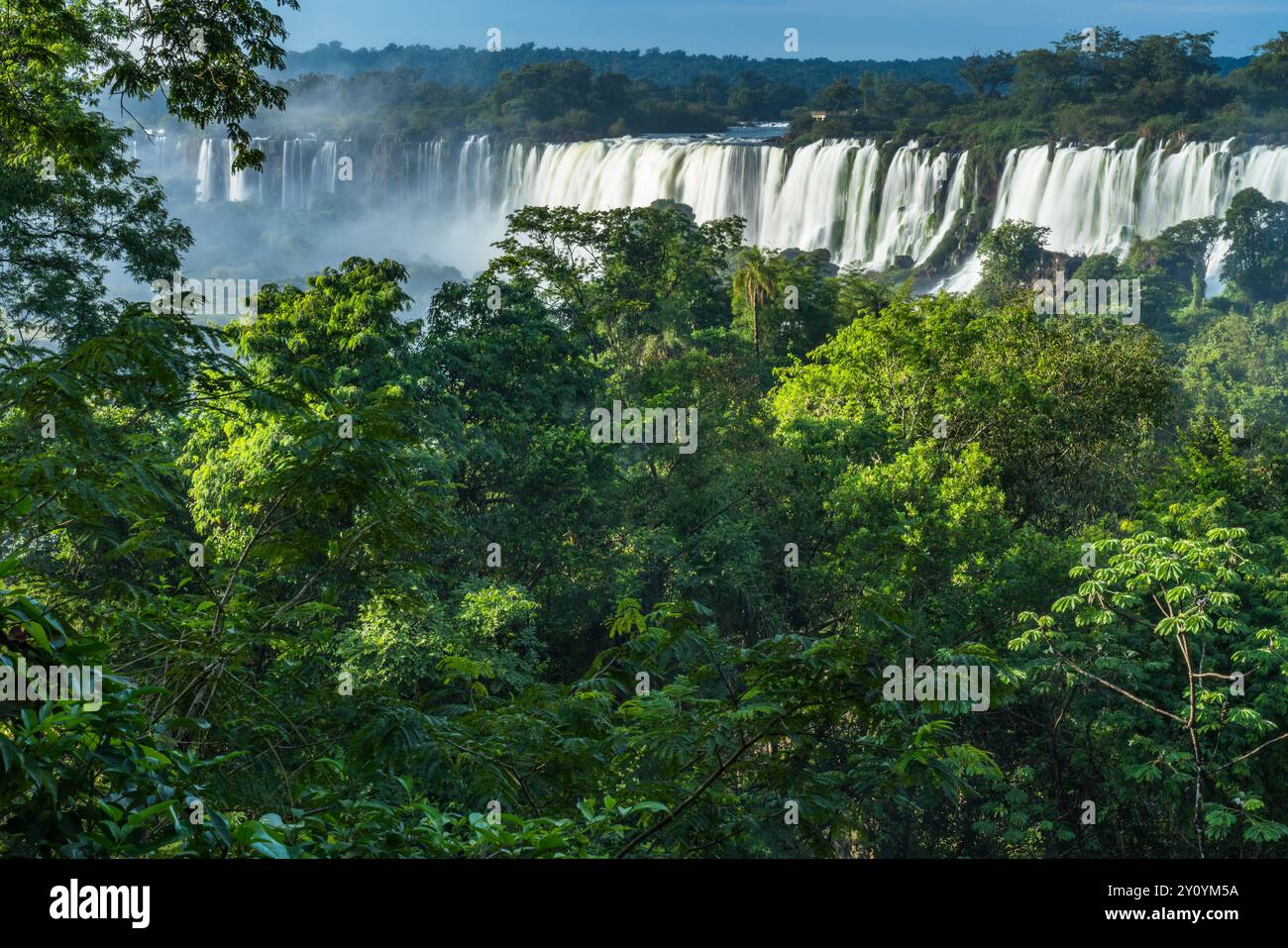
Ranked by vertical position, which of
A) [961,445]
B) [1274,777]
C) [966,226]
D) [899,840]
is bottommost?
[899,840]

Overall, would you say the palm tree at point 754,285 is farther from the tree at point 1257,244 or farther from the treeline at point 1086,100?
the treeline at point 1086,100

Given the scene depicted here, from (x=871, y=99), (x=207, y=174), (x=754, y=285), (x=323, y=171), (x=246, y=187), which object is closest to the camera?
(x=754, y=285)

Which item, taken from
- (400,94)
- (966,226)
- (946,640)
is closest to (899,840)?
(946,640)

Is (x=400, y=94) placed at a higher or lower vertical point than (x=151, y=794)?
higher

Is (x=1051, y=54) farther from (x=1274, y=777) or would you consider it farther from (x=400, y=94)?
(x=1274, y=777)

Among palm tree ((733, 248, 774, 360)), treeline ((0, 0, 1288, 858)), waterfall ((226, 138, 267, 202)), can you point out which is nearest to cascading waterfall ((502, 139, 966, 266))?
palm tree ((733, 248, 774, 360))

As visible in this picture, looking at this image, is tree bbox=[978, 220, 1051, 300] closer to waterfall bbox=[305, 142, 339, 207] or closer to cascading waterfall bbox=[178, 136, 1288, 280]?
cascading waterfall bbox=[178, 136, 1288, 280]

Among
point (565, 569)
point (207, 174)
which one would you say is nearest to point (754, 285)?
point (565, 569)

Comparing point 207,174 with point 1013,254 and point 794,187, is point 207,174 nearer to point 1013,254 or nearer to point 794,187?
point 794,187
